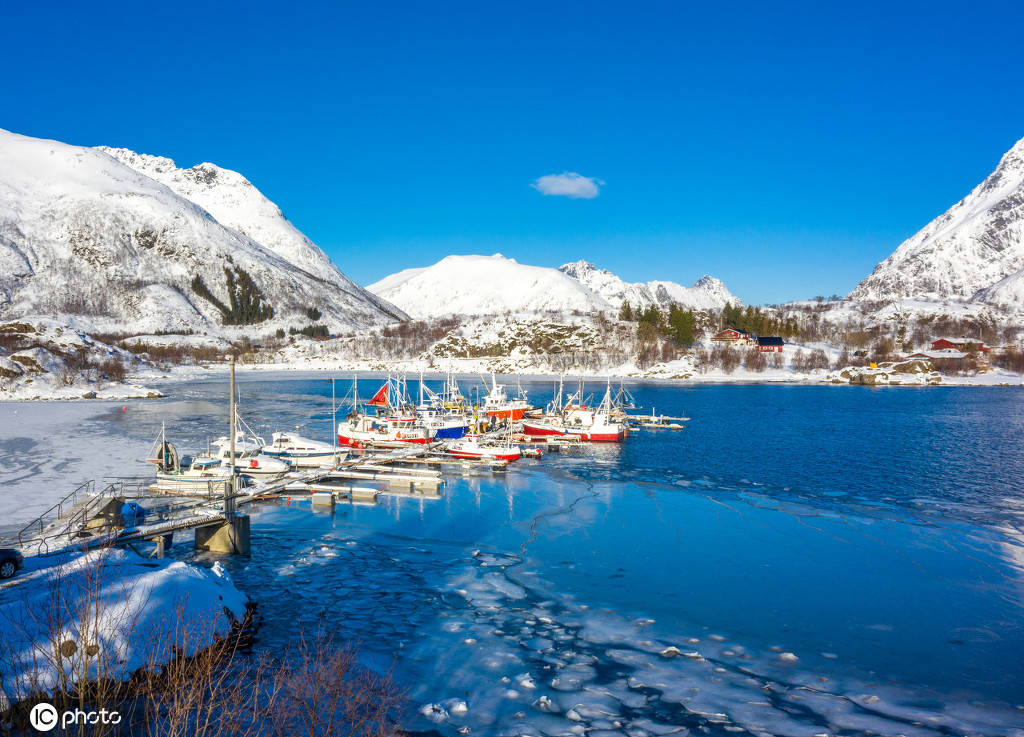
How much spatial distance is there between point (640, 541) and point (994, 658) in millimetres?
14871

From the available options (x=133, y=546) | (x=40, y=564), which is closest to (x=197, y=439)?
(x=133, y=546)

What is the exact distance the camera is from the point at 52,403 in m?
97.0

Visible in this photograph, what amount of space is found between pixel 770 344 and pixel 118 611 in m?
199

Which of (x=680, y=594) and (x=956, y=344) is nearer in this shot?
(x=680, y=594)

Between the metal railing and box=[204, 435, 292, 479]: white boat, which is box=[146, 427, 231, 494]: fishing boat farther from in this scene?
the metal railing

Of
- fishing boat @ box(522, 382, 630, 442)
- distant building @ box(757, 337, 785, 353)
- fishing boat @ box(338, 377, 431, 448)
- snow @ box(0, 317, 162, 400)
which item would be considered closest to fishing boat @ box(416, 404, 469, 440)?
fishing boat @ box(338, 377, 431, 448)

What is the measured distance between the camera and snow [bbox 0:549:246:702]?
1538cm

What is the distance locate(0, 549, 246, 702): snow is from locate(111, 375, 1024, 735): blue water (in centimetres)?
250

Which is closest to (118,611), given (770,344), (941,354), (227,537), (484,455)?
(227,537)

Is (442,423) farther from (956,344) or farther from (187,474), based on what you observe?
(956,344)

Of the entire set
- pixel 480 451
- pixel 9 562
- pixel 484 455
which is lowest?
pixel 484 455

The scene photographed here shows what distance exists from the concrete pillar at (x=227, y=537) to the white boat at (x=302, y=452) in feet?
66.8

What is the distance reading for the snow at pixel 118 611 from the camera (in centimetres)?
1538

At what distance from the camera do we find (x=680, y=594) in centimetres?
2559
